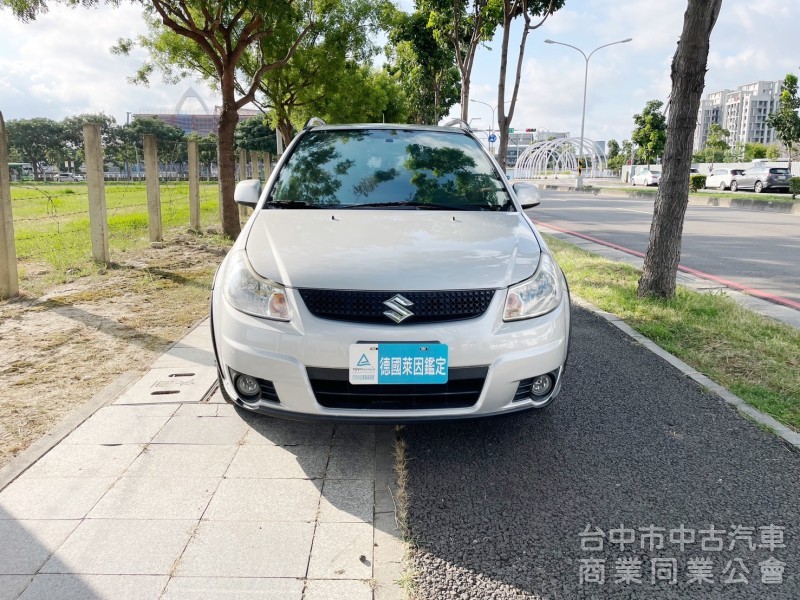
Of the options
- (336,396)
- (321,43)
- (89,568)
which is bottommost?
(89,568)

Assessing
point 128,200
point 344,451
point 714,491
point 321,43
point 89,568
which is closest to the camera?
point 89,568

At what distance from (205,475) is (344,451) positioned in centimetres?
70

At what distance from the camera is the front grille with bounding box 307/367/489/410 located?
2676 mm

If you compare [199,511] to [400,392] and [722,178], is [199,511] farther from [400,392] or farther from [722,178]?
[722,178]

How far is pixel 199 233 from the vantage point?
12.5 meters

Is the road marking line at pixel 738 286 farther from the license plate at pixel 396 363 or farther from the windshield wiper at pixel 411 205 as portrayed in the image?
the license plate at pixel 396 363

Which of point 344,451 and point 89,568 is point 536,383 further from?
point 89,568

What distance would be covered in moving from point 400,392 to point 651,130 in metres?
59.9

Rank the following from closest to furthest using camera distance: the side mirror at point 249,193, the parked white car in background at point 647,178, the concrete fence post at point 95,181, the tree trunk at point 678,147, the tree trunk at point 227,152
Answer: the side mirror at point 249,193 < the tree trunk at point 678,147 < the concrete fence post at point 95,181 < the tree trunk at point 227,152 < the parked white car in background at point 647,178

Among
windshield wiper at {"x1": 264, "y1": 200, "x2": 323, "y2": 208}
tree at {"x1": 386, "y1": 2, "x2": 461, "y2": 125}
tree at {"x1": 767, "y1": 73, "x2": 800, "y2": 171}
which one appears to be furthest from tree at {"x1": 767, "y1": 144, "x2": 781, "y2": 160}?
windshield wiper at {"x1": 264, "y1": 200, "x2": 323, "y2": 208}

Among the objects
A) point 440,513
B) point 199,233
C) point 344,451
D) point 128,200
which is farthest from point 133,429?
point 128,200

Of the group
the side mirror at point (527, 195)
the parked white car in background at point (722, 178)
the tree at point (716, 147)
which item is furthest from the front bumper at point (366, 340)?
the tree at point (716, 147)

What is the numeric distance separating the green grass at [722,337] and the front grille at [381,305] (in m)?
2.16

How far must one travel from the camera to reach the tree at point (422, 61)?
22305 mm
